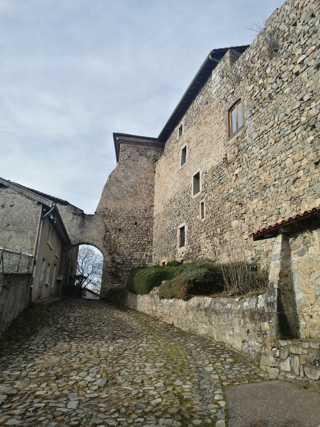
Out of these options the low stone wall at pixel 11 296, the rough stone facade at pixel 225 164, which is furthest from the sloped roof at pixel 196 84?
the low stone wall at pixel 11 296

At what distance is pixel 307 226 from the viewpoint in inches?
171

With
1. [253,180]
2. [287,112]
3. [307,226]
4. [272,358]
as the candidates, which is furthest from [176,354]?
[287,112]

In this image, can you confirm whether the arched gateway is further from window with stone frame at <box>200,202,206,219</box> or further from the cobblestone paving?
the cobblestone paving

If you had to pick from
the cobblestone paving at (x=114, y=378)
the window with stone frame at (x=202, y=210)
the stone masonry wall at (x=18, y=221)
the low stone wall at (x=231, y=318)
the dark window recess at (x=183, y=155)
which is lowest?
the cobblestone paving at (x=114, y=378)

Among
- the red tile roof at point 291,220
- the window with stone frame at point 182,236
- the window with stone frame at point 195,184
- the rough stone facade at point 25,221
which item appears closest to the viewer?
the red tile roof at point 291,220

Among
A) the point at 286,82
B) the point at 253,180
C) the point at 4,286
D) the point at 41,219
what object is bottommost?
the point at 4,286

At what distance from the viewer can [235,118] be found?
10.7 meters

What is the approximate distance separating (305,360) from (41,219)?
Result: 29.7 feet

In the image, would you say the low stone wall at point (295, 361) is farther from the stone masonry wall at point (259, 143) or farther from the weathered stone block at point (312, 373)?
the stone masonry wall at point (259, 143)

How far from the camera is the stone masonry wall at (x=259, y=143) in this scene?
6934mm

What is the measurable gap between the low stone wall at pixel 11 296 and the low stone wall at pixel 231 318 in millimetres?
4002

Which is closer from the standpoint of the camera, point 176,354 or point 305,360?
point 305,360

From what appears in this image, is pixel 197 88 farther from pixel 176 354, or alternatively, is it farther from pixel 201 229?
pixel 176 354

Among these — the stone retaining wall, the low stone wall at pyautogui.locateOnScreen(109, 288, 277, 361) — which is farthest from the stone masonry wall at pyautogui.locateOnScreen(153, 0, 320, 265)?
the stone retaining wall
